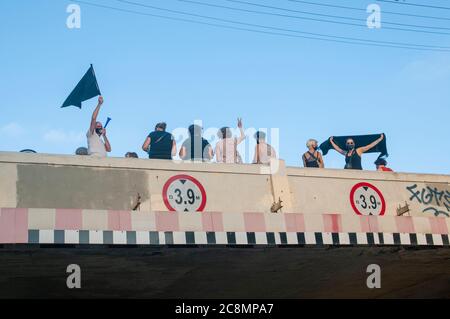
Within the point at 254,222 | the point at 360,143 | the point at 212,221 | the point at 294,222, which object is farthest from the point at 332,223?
the point at 360,143

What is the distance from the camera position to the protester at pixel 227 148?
1409 cm

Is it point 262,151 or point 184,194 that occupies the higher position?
point 262,151

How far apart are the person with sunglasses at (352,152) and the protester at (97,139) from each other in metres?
5.40

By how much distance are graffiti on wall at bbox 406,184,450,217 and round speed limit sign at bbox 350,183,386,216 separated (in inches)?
36.2

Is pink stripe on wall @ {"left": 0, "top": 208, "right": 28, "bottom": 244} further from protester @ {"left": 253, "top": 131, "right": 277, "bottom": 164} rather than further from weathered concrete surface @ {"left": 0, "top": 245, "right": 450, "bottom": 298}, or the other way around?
protester @ {"left": 253, "top": 131, "right": 277, "bottom": 164}

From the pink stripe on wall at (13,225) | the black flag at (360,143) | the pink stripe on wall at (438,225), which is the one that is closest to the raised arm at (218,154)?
the black flag at (360,143)

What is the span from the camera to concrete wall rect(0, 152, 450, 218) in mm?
11781

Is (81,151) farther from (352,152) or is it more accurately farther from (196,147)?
(352,152)

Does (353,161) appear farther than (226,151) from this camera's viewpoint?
Yes

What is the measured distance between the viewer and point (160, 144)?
Answer: 538 inches

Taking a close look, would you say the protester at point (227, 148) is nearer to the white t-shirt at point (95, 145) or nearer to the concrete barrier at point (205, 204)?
the concrete barrier at point (205, 204)

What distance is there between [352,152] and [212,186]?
4.09m

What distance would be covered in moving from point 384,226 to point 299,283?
156 inches
